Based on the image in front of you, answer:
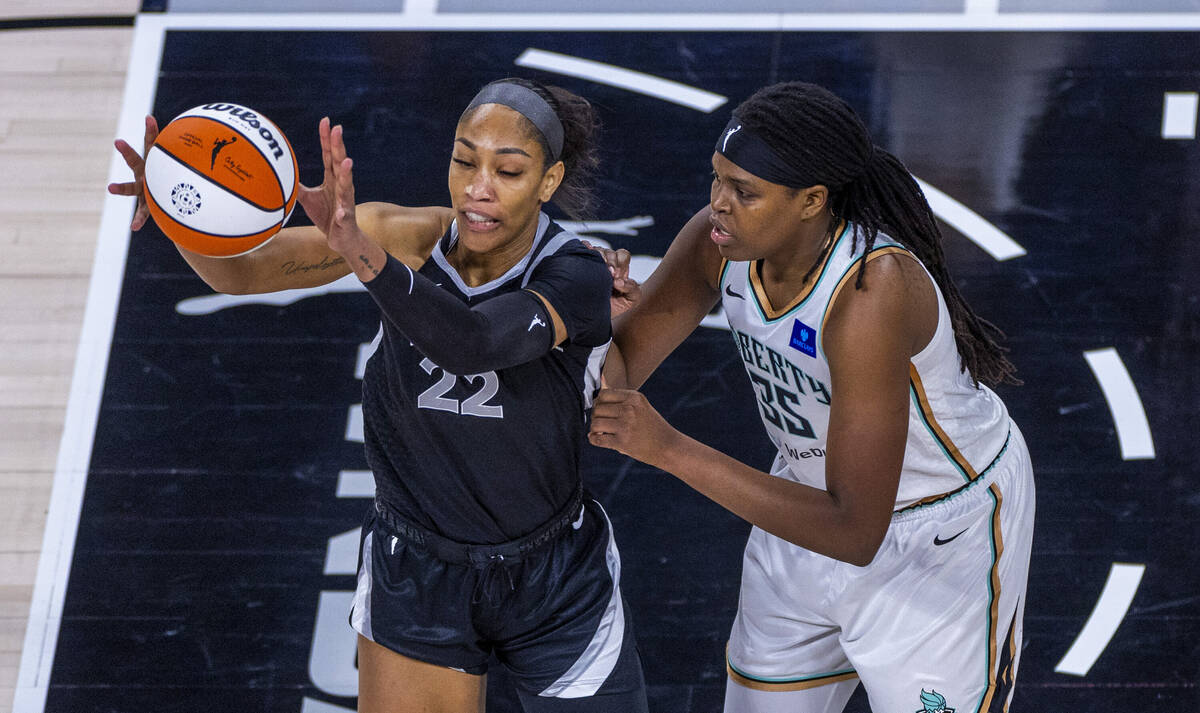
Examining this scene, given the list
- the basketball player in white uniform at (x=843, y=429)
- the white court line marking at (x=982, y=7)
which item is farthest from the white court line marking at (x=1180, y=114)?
the basketball player in white uniform at (x=843, y=429)

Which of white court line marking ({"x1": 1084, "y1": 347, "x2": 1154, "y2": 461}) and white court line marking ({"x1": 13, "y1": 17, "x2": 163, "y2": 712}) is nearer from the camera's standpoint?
white court line marking ({"x1": 13, "y1": 17, "x2": 163, "y2": 712})

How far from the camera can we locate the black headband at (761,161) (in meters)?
2.79

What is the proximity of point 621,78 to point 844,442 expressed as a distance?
371 cm

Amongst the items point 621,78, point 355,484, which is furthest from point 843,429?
point 621,78

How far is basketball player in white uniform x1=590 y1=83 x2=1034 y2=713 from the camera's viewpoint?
279 centimetres

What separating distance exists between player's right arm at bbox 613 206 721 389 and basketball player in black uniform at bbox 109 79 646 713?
30 centimetres

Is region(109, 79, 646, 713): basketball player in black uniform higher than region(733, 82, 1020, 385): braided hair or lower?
lower

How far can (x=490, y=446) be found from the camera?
286cm

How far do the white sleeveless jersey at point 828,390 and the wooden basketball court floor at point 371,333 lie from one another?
1.22 meters

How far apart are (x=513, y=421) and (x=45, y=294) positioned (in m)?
3.16

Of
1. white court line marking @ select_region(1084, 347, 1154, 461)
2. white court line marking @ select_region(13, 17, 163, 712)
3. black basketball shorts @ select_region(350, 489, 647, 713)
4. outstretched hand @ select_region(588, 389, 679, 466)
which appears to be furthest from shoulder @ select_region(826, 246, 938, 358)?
white court line marking @ select_region(13, 17, 163, 712)

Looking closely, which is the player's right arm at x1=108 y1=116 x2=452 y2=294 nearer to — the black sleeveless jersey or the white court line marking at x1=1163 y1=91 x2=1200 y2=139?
the black sleeveless jersey

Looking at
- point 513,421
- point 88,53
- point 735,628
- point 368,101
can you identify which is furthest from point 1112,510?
point 88,53

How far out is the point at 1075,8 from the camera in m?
6.50
